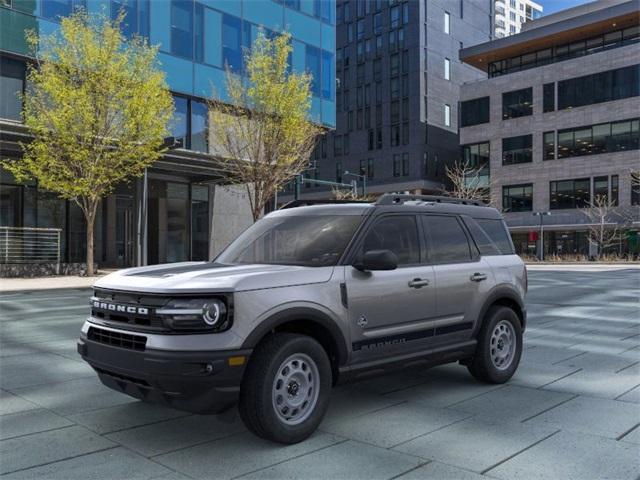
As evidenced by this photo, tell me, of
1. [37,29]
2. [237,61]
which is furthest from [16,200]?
[237,61]

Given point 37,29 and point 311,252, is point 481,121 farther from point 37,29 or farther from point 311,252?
point 311,252

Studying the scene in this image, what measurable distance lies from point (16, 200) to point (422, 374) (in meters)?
22.8

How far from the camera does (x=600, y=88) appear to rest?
2264 inches

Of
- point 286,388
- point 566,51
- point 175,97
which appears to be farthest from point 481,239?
point 566,51

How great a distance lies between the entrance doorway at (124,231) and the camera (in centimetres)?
2950

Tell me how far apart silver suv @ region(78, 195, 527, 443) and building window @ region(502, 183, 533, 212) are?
60259 millimetres

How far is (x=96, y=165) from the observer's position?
73.6 ft

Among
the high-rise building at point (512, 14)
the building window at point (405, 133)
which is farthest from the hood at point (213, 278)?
the high-rise building at point (512, 14)

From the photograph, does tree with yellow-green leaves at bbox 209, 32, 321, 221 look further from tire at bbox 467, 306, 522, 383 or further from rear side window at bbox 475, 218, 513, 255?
tire at bbox 467, 306, 522, 383

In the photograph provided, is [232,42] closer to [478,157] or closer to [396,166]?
[478,157]

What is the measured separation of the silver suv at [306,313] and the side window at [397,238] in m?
0.01

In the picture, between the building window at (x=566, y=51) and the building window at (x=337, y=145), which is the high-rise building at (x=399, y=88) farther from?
the building window at (x=566, y=51)

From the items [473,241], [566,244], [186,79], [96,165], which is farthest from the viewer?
[566,244]

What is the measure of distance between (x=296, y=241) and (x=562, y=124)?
61.4m
